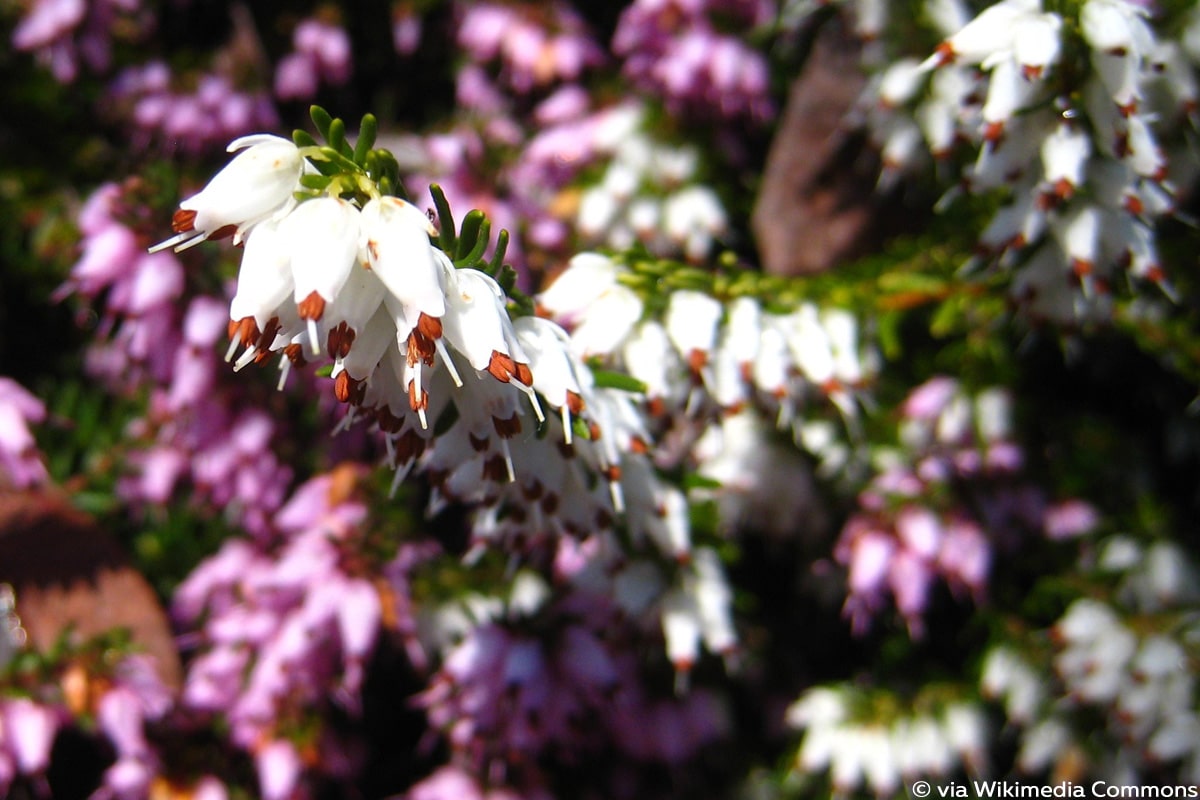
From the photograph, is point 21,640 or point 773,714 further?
point 773,714

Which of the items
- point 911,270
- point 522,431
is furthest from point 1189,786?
point 522,431

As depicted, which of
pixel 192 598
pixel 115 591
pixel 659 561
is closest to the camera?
pixel 659 561

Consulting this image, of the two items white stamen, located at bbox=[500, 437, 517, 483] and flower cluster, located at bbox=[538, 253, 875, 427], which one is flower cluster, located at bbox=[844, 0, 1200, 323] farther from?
white stamen, located at bbox=[500, 437, 517, 483]

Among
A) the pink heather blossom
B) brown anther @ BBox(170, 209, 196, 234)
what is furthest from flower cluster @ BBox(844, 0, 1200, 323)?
the pink heather blossom

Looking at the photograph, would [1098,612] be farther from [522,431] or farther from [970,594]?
[522,431]

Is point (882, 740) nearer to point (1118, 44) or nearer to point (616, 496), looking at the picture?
point (616, 496)

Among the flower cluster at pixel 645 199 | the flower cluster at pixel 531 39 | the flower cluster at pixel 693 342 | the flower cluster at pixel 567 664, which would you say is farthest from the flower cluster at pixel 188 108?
the flower cluster at pixel 693 342

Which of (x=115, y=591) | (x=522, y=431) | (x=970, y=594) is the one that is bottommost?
(x=970, y=594)

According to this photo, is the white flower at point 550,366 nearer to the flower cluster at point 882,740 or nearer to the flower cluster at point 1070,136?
the flower cluster at point 1070,136

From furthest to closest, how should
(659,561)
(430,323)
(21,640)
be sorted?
(21,640), (659,561), (430,323)
